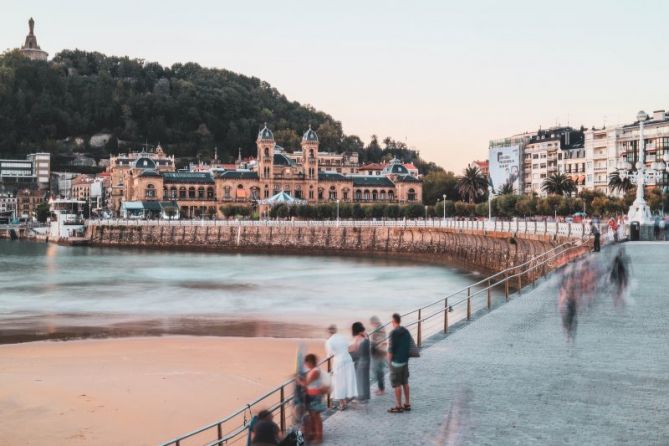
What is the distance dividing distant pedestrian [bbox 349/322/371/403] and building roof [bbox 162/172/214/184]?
12523 cm

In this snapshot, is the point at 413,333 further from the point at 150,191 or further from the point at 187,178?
the point at 187,178

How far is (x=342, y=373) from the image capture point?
37.1 feet

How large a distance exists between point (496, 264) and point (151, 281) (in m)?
24.9

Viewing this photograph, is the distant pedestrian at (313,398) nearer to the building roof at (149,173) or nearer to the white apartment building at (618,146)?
the white apartment building at (618,146)

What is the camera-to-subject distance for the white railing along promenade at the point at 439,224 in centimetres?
4175

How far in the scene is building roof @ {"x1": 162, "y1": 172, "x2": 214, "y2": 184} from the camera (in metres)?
134

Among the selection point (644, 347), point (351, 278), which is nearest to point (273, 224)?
point (351, 278)

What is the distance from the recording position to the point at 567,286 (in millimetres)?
22938

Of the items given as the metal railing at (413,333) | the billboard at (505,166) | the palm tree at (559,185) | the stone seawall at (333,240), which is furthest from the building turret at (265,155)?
the metal railing at (413,333)

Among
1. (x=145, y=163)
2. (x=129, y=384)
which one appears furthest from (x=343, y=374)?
(x=145, y=163)

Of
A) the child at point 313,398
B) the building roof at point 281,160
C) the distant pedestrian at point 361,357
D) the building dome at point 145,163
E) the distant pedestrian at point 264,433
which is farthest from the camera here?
the building dome at point 145,163

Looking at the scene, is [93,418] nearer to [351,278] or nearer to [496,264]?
[351,278]

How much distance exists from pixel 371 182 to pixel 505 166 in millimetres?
25330

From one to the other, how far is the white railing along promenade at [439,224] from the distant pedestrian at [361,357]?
27.8 metres
